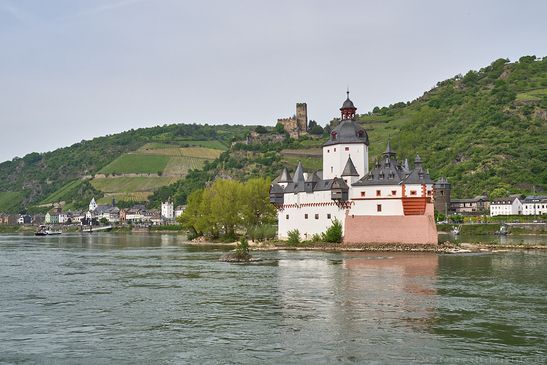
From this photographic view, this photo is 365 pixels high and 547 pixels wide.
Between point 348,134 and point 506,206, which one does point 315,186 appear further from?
point 506,206

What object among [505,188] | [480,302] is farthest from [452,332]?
[505,188]

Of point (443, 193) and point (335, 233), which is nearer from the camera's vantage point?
point (335, 233)

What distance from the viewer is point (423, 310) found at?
3253cm

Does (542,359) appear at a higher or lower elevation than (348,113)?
lower

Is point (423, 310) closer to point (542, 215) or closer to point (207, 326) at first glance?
point (207, 326)

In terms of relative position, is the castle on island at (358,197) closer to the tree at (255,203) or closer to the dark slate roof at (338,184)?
the dark slate roof at (338,184)

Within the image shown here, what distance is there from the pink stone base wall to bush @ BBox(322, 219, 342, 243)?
1387mm

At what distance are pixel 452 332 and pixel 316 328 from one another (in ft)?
17.8

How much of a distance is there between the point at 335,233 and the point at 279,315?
48.9 meters

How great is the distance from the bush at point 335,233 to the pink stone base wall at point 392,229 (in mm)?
1387

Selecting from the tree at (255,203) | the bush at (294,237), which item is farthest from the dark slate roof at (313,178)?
the tree at (255,203)

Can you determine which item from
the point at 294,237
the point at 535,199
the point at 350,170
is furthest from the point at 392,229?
the point at 535,199

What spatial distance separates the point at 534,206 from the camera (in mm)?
132625

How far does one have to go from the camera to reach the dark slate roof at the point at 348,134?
83438 mm
